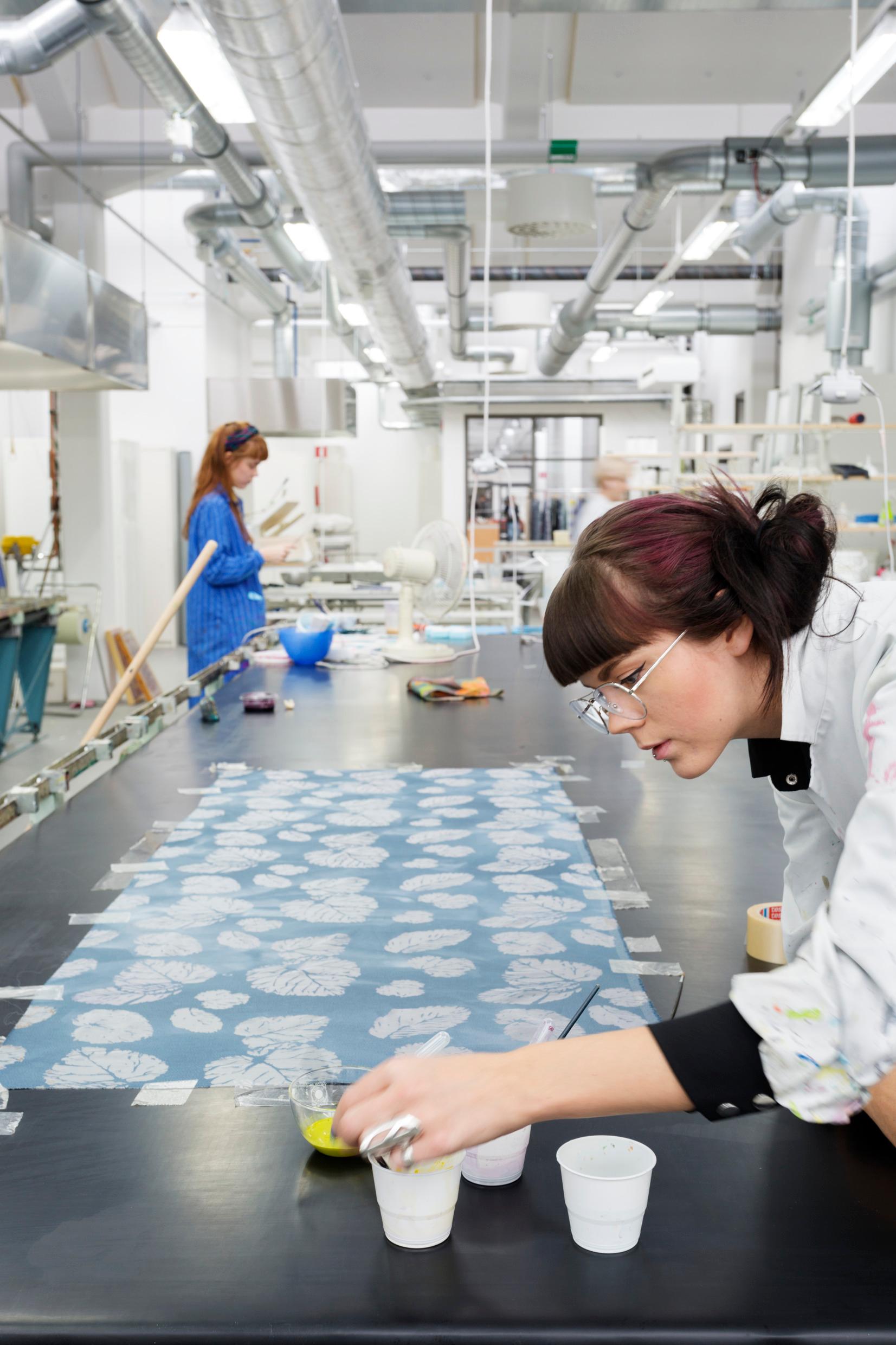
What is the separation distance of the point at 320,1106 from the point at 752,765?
0.54 meters

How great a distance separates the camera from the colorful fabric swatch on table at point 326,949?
1.23 m

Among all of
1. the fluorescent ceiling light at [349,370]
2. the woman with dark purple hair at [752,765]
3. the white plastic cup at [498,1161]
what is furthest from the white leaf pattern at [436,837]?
the fluorescent ceiling light at [349,370]

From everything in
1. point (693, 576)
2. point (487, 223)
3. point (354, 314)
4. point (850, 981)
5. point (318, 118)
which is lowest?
point (850, 981)

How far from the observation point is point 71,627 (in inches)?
284

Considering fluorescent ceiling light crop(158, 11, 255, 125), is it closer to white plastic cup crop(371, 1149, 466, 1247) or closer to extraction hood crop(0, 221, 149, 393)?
extraction hood crop(0, 221, 149, 393)

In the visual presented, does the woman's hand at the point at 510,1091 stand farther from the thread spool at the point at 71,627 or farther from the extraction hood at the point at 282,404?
the extraction hood at the point at 282,404

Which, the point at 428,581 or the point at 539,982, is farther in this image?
the point at 428,581

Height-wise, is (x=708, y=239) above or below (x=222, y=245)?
below

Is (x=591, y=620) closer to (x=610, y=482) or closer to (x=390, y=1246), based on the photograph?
(x=390, y=1246)

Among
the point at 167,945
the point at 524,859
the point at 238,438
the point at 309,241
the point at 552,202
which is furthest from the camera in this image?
the point at 309,241

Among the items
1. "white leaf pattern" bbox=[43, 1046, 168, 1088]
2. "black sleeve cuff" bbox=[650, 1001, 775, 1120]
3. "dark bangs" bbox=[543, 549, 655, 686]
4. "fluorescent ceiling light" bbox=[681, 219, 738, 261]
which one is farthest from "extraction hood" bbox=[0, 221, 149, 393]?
"black sleeve cuff" bbox=[650, 1001, 775, 1120]

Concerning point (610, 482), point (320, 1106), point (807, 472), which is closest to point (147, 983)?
point (320, 1106)

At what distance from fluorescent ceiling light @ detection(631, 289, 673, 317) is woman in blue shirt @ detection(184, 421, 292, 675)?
18.0ft

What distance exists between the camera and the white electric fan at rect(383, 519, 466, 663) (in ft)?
13.8
